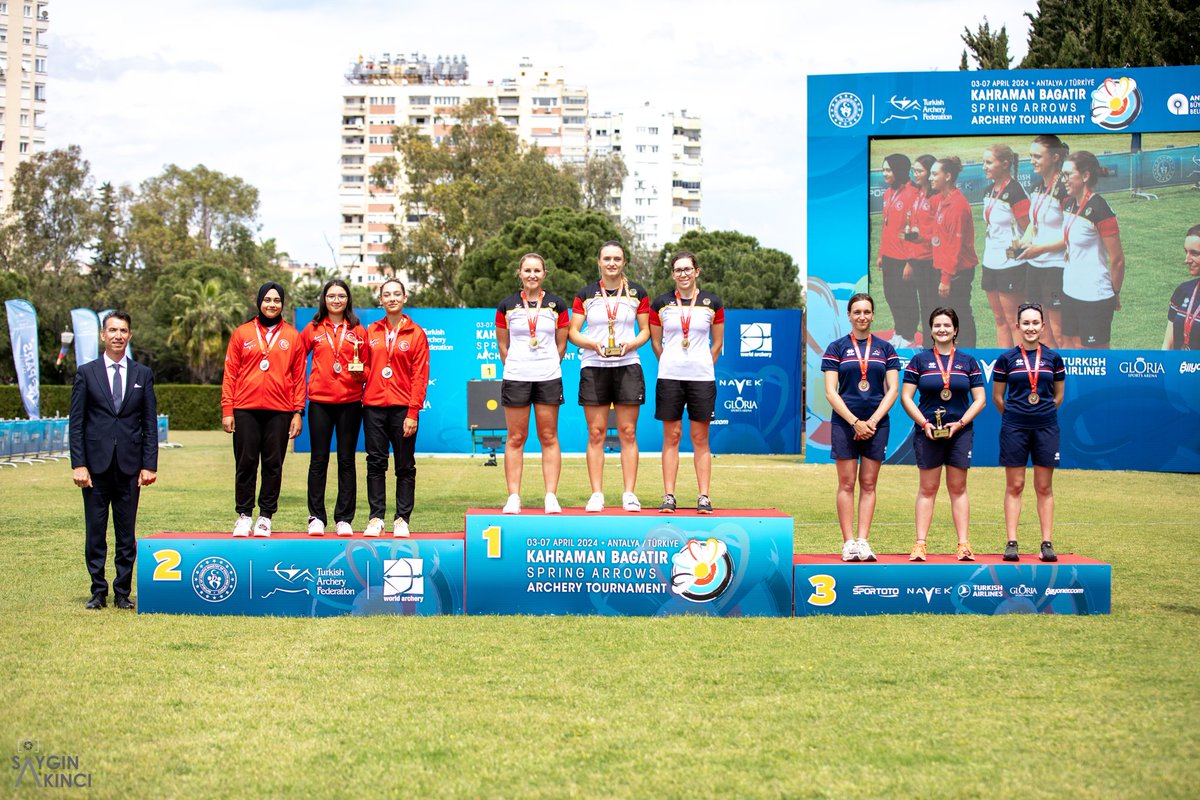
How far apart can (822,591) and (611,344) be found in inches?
77.5

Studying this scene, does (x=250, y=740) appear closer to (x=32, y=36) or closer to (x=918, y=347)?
(x=918, y=347)

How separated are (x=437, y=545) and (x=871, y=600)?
2.55 metres

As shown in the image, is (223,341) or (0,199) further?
(0,199)

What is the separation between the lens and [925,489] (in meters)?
7.79

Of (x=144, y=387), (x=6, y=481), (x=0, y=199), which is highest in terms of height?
(x=0, y=199)

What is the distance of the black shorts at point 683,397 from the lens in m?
7.78

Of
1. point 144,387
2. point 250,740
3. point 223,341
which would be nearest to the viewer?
point 250,740

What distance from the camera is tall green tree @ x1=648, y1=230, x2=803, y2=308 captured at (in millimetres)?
50938

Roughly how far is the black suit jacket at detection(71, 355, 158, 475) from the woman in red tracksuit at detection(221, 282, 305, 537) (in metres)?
0.49

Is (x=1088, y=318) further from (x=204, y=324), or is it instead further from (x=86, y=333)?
(x=204, y=324)

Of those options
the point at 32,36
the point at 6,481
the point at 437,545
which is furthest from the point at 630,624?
the point at 32,36

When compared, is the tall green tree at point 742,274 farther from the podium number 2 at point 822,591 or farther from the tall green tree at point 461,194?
the podium number 2 at point 822,591

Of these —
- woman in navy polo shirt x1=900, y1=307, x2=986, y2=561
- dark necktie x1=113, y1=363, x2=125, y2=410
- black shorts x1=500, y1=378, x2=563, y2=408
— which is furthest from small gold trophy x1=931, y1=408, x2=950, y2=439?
dark necktie x1=113, y1=363, x2=125, y2=410

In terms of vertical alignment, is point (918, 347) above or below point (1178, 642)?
A: above
